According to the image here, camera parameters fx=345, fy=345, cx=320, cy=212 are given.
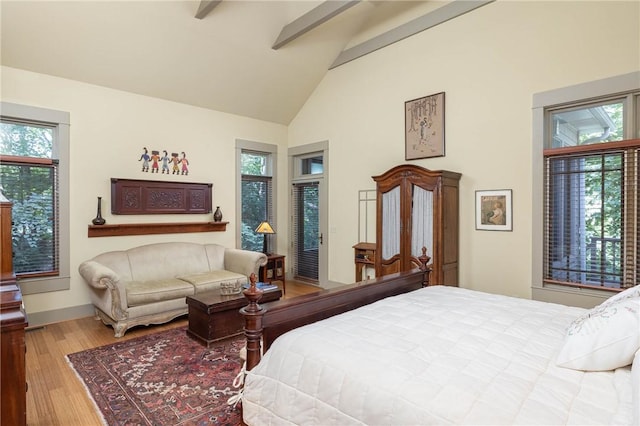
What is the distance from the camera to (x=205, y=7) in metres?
4.01

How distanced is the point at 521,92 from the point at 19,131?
19.0 feet

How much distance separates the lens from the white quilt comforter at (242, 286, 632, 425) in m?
1.16

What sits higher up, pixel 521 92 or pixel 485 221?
pixel 521 92

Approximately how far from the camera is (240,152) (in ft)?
19.6

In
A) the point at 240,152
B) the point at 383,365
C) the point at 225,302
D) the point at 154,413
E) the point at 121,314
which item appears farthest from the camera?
the point at 240,152

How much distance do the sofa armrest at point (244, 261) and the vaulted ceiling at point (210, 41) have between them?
244 cm

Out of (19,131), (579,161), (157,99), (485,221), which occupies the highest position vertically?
(157,99)

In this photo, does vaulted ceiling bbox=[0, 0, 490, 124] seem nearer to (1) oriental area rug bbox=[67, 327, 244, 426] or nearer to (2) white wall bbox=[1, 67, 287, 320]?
(2) white wall bbox=[1, 67, 287, 320]

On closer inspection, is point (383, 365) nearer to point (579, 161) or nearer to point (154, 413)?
point (154, 413)

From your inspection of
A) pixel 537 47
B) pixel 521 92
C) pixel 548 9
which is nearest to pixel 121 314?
pixel 521 92

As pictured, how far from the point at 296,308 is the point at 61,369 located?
7.81 feet

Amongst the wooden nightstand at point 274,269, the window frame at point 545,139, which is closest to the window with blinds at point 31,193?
the wooden nightstand at point 274,269

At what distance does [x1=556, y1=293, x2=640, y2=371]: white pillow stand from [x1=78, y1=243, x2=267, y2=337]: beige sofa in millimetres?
3815

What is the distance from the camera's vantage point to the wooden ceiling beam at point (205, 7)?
3.91 m
